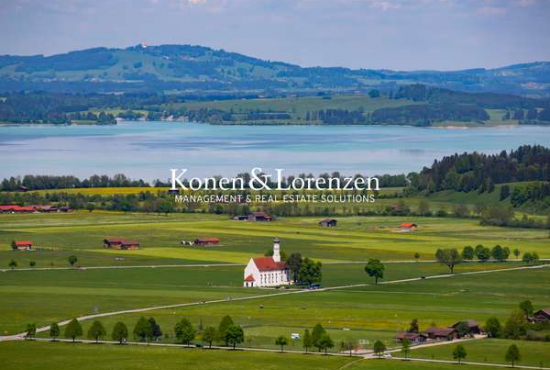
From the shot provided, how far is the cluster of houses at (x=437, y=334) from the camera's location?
194ft

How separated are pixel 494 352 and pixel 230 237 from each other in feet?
127

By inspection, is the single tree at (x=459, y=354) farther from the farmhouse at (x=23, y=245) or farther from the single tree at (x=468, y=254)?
the farmhouse at (x=23, y=245)

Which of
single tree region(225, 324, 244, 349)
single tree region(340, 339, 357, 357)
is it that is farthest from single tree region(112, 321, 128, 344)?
single tree region(340, 339, 357, 357)

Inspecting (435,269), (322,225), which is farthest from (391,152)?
(435,269)

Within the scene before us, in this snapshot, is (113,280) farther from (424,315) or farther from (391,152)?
(391,152)

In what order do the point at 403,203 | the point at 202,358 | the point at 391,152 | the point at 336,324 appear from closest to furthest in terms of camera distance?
1. the point at 202,358
2. the point at 336,324
3. the point at 403,203
4. the point at 391,152

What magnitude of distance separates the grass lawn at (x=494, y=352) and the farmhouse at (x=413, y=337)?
3.64 feet

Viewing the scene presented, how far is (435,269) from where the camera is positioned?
3167 inches

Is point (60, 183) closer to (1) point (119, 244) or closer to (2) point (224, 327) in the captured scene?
(1) point (119, 244)

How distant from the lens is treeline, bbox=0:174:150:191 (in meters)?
123

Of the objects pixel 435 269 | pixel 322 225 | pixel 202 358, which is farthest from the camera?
pixel 322 225

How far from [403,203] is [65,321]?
51.8 metres

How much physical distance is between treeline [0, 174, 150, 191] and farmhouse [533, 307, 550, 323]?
6693 cm

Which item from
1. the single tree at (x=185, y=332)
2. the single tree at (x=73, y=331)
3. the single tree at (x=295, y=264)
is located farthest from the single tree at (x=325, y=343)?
the single tree at (x=295, y=264)
